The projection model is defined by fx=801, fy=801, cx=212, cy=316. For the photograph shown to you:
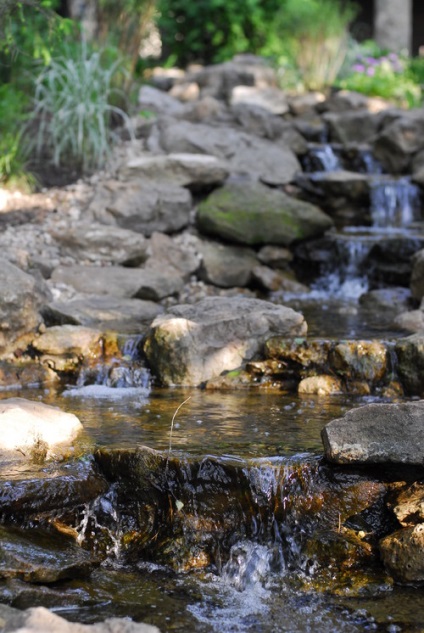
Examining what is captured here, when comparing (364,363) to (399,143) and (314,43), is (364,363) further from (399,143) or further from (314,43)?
(314,43)

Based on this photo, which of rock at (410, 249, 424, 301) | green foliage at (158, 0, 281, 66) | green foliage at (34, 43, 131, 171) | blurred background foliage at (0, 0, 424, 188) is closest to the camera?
rock at (410, 249, 424, 301)

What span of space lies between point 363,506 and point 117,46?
7.39 meters

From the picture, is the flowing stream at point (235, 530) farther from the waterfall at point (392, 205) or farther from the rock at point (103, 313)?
the waterfall at point (392, 205)

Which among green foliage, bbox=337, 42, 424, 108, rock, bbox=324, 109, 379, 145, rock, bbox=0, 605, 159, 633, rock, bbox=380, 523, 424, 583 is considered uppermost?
green foliage, bbox=337, 42, 424, 108

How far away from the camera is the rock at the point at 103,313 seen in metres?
5.94

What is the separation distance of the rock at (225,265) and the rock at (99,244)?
2.57 ft

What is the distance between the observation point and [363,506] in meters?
3.59

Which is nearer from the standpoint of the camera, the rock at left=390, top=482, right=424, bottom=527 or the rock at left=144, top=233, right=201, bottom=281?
the rock at left=390, top=482, right=424, bottom=527

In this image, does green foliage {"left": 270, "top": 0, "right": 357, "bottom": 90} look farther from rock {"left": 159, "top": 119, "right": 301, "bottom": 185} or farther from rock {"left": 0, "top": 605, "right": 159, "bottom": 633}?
rock {"left": 0, "top": 605, "right": 159, "bottom": 633}

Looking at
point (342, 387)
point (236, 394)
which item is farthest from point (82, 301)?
point (342, 387)

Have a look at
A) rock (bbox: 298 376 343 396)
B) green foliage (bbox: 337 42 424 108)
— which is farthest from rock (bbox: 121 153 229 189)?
green foliage (bbox: 337 42 424 108)

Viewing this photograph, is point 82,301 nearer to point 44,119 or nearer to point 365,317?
point 365,317

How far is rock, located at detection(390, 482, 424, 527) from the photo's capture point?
11.1ft

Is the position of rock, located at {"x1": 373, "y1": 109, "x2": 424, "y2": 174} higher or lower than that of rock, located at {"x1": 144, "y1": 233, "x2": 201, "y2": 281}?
higher
